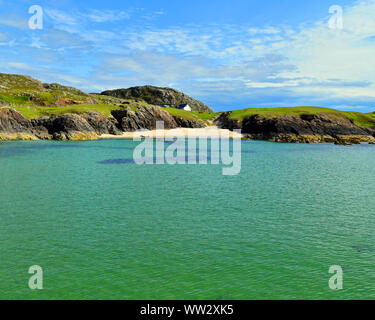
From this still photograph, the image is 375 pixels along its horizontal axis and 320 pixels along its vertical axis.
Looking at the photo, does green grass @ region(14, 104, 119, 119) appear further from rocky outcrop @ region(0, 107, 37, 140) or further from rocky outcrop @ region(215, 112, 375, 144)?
rocky outcrop @ region(215, 112, 375, 144)

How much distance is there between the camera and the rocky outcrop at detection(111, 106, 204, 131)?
146 metres

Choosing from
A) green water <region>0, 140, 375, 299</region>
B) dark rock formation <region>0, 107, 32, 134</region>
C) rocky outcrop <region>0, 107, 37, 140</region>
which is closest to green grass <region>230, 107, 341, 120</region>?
rocky outcrop <region>0, 107, 37, 140</region>

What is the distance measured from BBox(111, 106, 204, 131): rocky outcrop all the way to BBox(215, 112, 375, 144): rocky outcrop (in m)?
28.9

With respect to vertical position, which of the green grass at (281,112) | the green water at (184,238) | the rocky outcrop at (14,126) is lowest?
the green water at (184,238)

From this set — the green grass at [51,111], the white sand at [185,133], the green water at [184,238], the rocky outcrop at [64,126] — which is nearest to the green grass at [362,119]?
the white sand at [185,133]

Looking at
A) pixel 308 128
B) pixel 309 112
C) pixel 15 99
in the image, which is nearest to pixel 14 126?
pixel 15 99

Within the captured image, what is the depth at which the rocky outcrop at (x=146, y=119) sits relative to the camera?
14562 cm

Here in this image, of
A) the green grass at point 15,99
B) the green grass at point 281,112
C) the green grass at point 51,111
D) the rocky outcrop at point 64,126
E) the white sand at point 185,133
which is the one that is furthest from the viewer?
the green grass at point 15,99

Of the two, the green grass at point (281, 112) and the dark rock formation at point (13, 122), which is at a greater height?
the green grass at point (281, 112)

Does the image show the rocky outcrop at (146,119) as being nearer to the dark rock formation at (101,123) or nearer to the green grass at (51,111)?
the green grass at (51,111)

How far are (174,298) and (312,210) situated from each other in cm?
2033

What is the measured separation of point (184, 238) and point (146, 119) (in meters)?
133

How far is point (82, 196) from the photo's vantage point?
3531cm

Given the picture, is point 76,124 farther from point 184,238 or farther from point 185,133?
point 184,238
